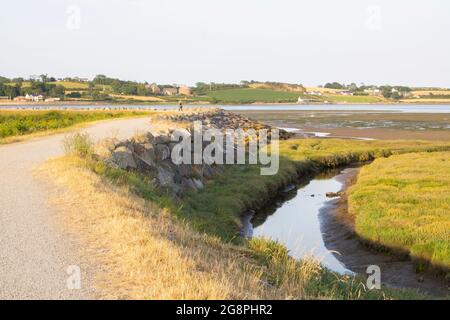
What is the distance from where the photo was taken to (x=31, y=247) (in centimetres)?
845

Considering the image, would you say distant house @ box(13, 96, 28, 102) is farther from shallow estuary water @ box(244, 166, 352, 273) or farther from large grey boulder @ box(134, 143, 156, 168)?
large grey boulder @ box(134, 143, 156, 168)

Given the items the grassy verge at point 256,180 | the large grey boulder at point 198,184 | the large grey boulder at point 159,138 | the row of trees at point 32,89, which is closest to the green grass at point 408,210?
the grassy verge at point 256,180

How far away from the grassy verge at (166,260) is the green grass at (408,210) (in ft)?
13.7

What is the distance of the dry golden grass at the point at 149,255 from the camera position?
670 cm

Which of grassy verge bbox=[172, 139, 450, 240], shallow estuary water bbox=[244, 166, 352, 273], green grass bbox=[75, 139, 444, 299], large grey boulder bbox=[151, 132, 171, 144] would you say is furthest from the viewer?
large grey boulder bbox=[151, 132, 171, 144]

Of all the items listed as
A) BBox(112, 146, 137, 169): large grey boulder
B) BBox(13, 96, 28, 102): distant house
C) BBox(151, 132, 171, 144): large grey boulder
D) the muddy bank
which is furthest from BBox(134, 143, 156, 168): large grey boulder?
BBox(13, 96, 28, 102): distant house

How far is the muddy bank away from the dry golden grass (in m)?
2.80

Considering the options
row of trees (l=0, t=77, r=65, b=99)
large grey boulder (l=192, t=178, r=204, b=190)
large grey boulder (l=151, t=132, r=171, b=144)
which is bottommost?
large grey boulder (l=192, t=178, r=204, b=190)

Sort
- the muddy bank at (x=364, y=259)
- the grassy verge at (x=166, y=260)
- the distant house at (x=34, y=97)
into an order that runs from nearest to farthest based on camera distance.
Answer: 1. the grassy verge at (x=166, y=260)
2. the muddy bank at (x=364, y=259)
3. the distant house at (x=34, y=97)

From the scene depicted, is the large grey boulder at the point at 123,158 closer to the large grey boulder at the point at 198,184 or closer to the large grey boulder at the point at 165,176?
the large grey boulder at the point at 165,176

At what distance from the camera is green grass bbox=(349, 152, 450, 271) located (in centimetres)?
1586
